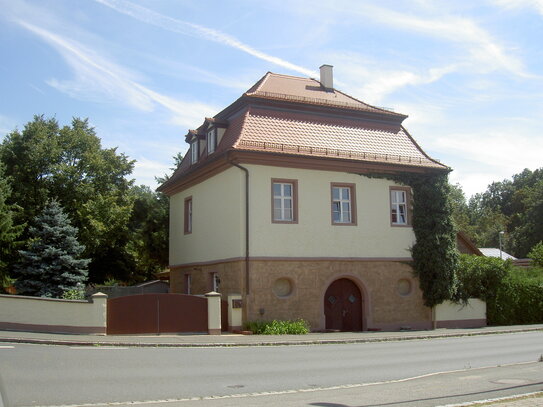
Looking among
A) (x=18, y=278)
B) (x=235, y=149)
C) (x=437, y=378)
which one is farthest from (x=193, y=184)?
(x=437, y=378)

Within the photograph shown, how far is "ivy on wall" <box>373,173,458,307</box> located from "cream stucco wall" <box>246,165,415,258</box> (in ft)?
1.96

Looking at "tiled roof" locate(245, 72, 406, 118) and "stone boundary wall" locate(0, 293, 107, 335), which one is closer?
"stone boundary wall" locate(0, 293, 107, 335)

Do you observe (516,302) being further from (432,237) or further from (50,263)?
(50,263)

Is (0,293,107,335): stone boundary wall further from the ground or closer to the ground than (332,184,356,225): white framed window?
closer to the ground

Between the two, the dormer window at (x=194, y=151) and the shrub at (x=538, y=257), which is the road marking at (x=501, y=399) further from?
the shrub at (x=538, y=257)

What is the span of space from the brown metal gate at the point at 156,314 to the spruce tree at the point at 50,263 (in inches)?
230

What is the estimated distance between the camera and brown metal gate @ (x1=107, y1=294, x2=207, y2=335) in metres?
21.0

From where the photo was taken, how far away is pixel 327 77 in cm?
2991

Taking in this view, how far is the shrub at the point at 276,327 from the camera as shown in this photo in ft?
72.2

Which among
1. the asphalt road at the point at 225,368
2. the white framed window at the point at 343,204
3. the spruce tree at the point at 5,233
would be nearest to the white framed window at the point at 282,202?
the white framed window at the point at 343,204

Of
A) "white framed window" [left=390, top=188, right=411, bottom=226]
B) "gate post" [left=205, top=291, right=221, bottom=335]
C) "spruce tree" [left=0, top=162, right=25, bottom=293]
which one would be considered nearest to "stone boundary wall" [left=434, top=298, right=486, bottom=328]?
"white framed window" [left=390, top=188, right=411, bottom=226]

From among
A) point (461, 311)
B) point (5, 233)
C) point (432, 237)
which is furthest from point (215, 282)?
point (461, 311)

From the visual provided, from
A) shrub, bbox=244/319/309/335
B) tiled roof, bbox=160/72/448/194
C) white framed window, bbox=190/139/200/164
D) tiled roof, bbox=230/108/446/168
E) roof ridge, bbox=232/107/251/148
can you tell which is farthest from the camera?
white framed window, bbox=190/139/200/164

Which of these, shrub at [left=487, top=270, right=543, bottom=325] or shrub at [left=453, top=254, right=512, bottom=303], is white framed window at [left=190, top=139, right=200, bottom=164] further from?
shrub at [left=487, top=270, right=543, bottom=325]
